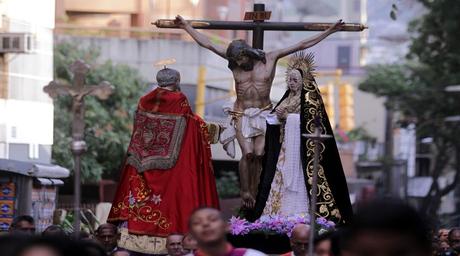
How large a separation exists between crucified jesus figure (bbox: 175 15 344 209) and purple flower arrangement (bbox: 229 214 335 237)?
72cm

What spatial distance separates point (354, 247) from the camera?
581cm

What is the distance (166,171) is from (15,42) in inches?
615

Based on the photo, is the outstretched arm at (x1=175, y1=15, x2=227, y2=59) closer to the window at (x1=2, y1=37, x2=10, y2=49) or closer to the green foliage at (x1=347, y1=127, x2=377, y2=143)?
the window at (x1=2, y1=37, x2=10, y2=49)

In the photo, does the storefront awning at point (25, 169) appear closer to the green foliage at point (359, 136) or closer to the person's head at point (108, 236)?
the person's head at point (108, 236)

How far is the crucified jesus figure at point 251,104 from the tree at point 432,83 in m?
13.6

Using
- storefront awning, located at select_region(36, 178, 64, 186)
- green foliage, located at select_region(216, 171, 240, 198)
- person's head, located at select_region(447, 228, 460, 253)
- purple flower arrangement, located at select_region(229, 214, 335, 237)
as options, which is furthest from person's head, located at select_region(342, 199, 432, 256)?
green foliage, located at select_region(216, 171, 240, 198)

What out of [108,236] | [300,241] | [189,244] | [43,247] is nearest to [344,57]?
[108,236]

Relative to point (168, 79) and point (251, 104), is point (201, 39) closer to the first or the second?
point (168, 79)

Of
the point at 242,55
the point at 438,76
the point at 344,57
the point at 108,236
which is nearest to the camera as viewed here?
the point at 108,236

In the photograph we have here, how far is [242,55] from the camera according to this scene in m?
14.5

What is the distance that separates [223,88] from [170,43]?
2.23 metres

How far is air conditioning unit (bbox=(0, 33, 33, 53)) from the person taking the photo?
29531 mm

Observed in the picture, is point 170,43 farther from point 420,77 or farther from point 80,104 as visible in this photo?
point 80,104

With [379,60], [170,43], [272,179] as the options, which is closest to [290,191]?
[272,179]
